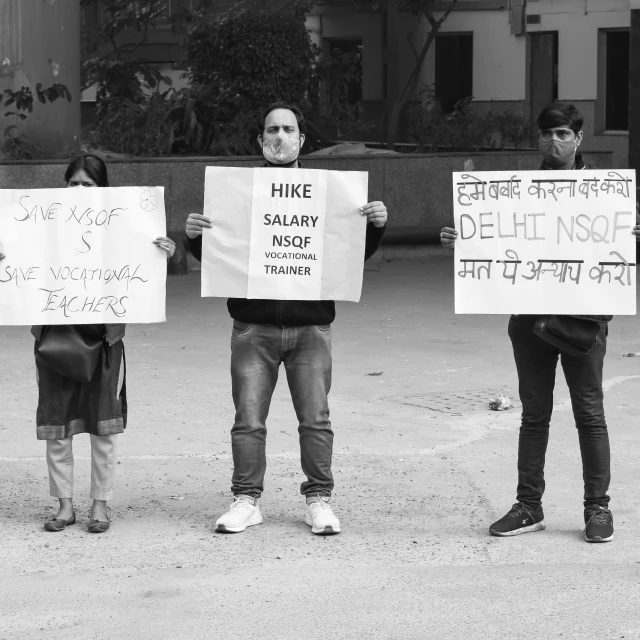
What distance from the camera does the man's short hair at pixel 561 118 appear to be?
210 inches

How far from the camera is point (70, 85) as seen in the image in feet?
51.3

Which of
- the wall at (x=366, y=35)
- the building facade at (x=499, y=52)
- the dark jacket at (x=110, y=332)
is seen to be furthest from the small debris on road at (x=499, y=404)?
the wall at (x=366, y=35)

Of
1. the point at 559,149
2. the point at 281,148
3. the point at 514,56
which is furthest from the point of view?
the point at 514,56

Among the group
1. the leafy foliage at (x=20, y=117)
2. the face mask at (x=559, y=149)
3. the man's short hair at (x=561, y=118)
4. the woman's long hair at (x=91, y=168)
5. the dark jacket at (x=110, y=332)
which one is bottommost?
the dark jacket at (x=110, y=332)

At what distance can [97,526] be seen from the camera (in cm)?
566

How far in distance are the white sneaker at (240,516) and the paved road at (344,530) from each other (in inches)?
2.1

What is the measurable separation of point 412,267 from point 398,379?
6.42m

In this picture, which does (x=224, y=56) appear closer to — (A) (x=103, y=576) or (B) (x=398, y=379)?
(B) (x=398, y=379)

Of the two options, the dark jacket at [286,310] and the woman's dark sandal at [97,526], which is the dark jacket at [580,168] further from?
the woman's dark sandal at [97,526]

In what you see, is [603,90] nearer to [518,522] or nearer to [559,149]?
[559,149]

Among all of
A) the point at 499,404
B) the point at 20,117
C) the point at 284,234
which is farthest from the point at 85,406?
the point at 20,117

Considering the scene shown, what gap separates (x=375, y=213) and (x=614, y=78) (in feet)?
61.0

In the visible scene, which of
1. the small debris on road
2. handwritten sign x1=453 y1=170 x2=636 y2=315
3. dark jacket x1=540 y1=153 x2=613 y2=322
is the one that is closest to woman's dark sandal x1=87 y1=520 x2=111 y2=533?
handwritten sign x1=453 y1=170 x2=636 y2=315

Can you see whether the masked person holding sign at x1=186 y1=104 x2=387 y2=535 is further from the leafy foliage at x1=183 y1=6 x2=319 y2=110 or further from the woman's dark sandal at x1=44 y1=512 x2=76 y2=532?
the leafy foliage at x1=183 y1=6 x2=319 y2=110
